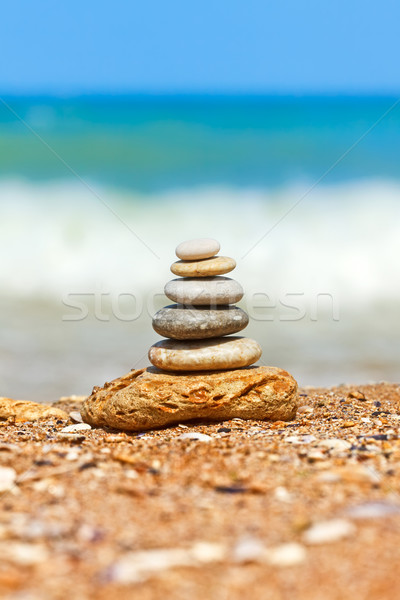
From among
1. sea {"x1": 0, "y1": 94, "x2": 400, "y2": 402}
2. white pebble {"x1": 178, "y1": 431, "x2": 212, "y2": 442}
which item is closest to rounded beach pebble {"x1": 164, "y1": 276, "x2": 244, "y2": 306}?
white pebble {"x1": 178, "y1": 431, "x2": 212, "y2": 442}

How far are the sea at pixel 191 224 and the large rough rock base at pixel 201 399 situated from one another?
3709 millimetres

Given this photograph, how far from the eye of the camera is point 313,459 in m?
3.95

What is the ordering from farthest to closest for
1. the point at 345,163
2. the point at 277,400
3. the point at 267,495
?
the point at 345,163 < the point at 277,400 < the point at 267,495

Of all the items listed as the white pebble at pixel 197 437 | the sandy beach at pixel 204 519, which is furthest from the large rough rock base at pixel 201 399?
the sandy beach at pixel 204 519

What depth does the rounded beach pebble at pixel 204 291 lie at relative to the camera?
20.7 ft

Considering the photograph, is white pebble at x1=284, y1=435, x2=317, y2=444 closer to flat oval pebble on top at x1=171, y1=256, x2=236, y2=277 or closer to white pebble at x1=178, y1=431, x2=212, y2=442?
white pebble at x1=178, y1=431, x2=212, y2=442

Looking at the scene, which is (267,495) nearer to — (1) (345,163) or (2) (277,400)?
(2) (277,400)

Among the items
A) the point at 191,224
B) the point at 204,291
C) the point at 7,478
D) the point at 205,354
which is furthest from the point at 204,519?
the point at 191,224

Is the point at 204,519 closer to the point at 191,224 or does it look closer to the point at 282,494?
the point at 282,494

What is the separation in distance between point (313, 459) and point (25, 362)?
7.82 meters

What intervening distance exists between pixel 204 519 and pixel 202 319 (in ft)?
10.6

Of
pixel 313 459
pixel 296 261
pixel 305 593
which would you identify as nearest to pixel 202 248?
pixel 313 459

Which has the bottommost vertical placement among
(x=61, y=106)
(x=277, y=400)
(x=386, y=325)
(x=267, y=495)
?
(x=267, y=495)

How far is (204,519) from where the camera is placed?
10.2 ft
